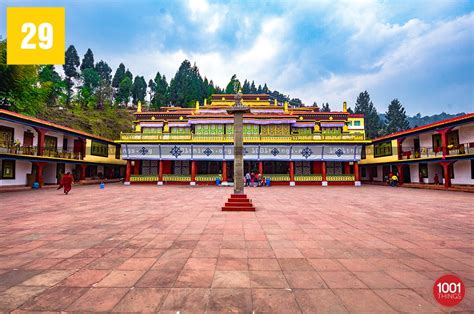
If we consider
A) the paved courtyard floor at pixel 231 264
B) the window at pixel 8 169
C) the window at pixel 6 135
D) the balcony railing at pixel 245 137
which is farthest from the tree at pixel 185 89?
the paved courtyard floor at pixel 231 264

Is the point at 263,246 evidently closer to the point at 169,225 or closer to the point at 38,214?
the point at 169,225

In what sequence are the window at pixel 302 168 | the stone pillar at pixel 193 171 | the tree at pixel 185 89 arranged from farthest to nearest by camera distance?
the tree at pixel 185 89 < the window at pixel 302 168 < the stone pillar at pixel 193 171

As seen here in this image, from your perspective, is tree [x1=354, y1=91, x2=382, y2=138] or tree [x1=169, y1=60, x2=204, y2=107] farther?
tree [x1=354, y1=91, x2=382, y2=138]

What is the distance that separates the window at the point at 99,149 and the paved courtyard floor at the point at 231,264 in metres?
23.6

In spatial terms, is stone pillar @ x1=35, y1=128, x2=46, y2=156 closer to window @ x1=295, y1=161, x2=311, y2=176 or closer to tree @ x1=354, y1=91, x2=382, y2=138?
window @ x1=295, y1=161, x2=311, y2=176

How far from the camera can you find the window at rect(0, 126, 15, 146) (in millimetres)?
18609

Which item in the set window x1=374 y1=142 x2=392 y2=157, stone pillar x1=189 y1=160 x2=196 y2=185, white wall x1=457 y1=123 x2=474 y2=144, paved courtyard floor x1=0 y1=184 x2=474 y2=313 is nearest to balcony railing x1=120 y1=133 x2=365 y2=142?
stone pillar x1=189 y1=160 x2=196 y2=185

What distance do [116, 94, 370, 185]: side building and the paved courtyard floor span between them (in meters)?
17.6

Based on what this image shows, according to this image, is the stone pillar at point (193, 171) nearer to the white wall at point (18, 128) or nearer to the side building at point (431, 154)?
the white wall at point (18, 128)

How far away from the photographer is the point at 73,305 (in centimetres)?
→ 305

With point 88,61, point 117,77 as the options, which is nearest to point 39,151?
point 117,77

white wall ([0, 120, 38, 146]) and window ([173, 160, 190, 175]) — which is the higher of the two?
white wall ([0, 120, 38, 146])

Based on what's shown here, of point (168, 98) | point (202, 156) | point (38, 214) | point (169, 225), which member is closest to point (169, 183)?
point (202, 156)

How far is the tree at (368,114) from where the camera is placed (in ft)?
214
